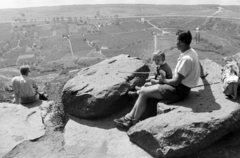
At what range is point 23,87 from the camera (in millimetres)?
9594

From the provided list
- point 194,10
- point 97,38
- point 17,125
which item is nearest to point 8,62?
point 97,38

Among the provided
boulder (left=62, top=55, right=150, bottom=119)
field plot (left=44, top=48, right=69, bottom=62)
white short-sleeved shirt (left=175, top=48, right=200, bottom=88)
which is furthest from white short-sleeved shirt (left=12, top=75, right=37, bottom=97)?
field plot (left=44, top=48, right=69, bottom=62)

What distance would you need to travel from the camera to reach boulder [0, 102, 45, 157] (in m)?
7.12

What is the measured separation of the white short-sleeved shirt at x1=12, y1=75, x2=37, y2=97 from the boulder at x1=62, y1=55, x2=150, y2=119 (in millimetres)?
2316

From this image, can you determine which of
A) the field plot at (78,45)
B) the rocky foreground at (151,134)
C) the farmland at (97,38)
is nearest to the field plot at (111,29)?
the farmland at (97,38)

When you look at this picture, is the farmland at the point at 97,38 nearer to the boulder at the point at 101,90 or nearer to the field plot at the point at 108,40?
the field plot at the point at 108,40

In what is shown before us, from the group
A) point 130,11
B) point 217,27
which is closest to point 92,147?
point 217,27

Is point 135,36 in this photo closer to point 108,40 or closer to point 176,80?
point 108,40

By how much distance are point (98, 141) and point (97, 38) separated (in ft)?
280

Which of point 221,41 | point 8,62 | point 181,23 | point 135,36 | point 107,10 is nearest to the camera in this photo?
point 8,62

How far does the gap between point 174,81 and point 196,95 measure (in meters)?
1.06

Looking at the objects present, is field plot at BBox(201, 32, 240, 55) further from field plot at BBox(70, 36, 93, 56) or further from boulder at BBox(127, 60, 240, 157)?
boulder at BBox(127, 60, 240, 157)

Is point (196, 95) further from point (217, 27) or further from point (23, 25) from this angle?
point (23, 25)

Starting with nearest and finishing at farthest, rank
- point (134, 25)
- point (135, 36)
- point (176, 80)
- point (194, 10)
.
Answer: point (176, 80)
point (135, 36)
point (134, 25)
point (194, 10)
